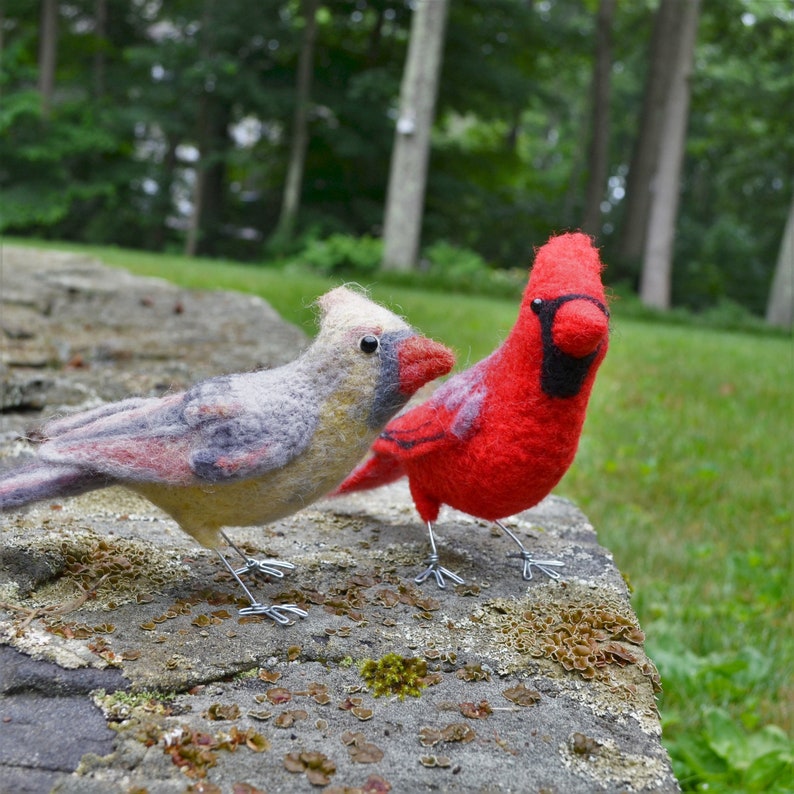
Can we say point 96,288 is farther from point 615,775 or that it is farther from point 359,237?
point 359,237

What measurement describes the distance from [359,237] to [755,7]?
294 inches

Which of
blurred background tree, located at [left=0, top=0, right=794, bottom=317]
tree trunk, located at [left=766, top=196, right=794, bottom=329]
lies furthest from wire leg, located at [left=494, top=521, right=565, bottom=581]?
blurred background tree, located at [left=0, top=0, right=794, bottom=317]

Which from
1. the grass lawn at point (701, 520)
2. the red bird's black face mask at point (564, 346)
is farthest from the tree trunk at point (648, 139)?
the red bird's black face mask at point (564, 346)

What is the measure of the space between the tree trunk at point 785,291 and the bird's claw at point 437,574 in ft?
38.7

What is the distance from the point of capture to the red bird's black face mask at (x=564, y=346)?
1.37 meters

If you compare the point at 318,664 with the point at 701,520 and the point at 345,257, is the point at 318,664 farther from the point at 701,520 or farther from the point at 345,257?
the point at 345,257

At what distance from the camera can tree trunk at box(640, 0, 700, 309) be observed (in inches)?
506

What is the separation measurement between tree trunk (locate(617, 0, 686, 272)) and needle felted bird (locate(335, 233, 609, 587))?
1566 centimetres

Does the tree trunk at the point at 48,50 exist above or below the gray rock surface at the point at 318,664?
above

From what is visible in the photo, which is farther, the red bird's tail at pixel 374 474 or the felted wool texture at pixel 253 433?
the red bird's tail at pixel 374 474

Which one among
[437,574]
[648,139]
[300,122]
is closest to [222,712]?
[437,574]

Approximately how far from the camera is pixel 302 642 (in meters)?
1.39

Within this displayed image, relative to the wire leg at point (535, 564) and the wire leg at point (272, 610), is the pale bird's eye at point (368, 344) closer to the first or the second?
the wire leg at point (272, 610)

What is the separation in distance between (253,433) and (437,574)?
502 mm
